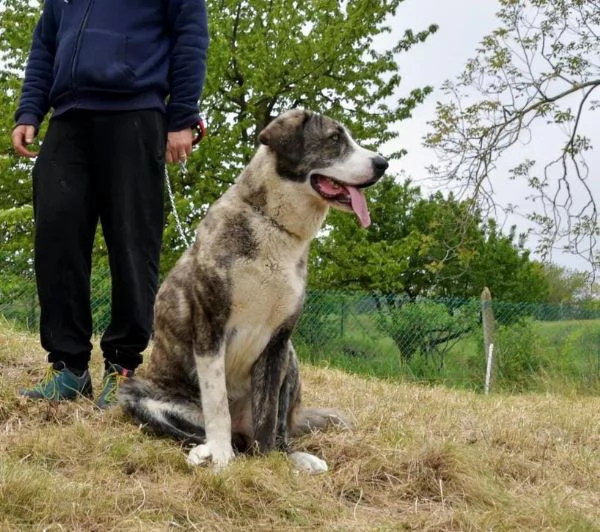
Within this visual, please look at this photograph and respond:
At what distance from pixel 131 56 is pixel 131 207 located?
2.39 ft

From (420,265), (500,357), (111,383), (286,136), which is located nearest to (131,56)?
(286,136)

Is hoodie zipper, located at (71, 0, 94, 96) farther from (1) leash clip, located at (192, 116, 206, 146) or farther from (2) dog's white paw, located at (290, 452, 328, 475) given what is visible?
(2) dog's white paw, located at (290, 452, 328, 475)

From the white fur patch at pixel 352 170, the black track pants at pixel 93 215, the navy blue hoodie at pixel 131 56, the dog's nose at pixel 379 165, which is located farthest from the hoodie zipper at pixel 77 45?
the dog's nose at pixel 379 165

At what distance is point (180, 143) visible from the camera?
386 centimetres

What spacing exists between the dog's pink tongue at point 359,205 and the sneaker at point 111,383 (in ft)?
4.60

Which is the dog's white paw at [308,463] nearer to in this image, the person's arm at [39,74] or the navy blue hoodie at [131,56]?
the navy blue hoodie at [131,56]

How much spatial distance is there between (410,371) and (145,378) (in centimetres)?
632

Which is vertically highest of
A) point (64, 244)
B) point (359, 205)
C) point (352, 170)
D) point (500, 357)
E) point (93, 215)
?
point (352, 170)

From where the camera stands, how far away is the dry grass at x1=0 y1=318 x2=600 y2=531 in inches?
98.7

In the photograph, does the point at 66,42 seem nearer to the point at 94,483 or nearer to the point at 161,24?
the point at 161,24

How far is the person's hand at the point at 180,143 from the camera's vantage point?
385 cm

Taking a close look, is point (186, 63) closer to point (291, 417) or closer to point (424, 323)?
point (291, 417)

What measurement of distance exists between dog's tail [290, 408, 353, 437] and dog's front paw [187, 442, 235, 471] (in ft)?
1.93

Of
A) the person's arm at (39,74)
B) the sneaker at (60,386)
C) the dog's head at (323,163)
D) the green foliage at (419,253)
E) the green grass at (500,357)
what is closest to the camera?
the dog's head at (323,163)
